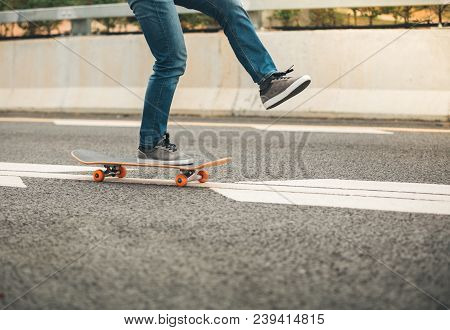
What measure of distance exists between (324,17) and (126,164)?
5.61m

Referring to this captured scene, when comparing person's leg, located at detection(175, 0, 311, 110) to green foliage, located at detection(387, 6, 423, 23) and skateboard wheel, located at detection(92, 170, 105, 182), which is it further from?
green foliage, located at detection(387, 6, 423, 23)

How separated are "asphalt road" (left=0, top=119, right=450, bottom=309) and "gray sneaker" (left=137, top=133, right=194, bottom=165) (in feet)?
0.69

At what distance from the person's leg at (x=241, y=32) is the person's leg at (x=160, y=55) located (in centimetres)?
33

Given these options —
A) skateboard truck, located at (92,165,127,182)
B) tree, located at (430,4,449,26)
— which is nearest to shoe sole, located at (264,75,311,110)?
skateboard truck, located at (92,165,127,182)

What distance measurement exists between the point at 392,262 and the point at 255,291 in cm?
63

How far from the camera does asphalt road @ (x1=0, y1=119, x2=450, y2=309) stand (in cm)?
230

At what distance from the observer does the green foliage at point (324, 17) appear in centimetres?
945

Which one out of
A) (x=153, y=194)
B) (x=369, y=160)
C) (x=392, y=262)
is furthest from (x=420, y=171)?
(x=392, y=262)

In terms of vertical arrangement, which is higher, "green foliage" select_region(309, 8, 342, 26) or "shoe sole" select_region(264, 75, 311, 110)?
"green foliage" select_region(309, 8, 342, 26)

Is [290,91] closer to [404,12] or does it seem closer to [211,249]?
[211,249]

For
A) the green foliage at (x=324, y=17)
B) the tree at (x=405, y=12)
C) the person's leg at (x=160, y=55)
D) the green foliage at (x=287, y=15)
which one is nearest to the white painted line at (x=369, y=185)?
the person's leg at (x=160, y=55)

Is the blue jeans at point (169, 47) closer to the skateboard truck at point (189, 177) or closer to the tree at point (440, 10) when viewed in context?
the skateboard truck at point (189, 177)
